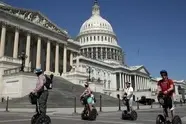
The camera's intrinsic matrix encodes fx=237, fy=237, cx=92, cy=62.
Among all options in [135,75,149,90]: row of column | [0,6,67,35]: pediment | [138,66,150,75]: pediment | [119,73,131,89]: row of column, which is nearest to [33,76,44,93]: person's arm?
[0,6,67,35]: pediment

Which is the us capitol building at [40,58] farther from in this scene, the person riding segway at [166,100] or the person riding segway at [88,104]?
the person riding segway at [166,100]

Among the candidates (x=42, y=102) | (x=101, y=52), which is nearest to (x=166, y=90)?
(x=42, y=102)

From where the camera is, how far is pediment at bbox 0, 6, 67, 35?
54806mm

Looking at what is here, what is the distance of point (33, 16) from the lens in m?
61.5

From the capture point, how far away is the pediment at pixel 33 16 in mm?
54806

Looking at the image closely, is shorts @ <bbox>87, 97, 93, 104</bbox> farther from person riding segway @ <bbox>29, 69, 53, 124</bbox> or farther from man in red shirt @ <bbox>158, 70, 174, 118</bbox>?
man in red shirt @ <bbox>158, 70, 174, 118</bbox>

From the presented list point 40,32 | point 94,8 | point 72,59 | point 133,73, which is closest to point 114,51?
point 133,73

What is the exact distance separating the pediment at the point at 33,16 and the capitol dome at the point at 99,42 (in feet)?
226

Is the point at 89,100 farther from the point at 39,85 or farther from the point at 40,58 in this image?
the point at 40,58

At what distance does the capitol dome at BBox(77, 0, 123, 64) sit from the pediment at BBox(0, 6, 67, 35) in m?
68.9

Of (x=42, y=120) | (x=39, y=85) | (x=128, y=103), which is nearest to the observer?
(x=42, y=120)

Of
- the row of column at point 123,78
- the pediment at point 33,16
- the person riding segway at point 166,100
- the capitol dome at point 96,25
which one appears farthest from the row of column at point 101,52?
the person riding segway at point 166,100

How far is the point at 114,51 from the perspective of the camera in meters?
145

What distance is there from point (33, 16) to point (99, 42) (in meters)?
83.6
